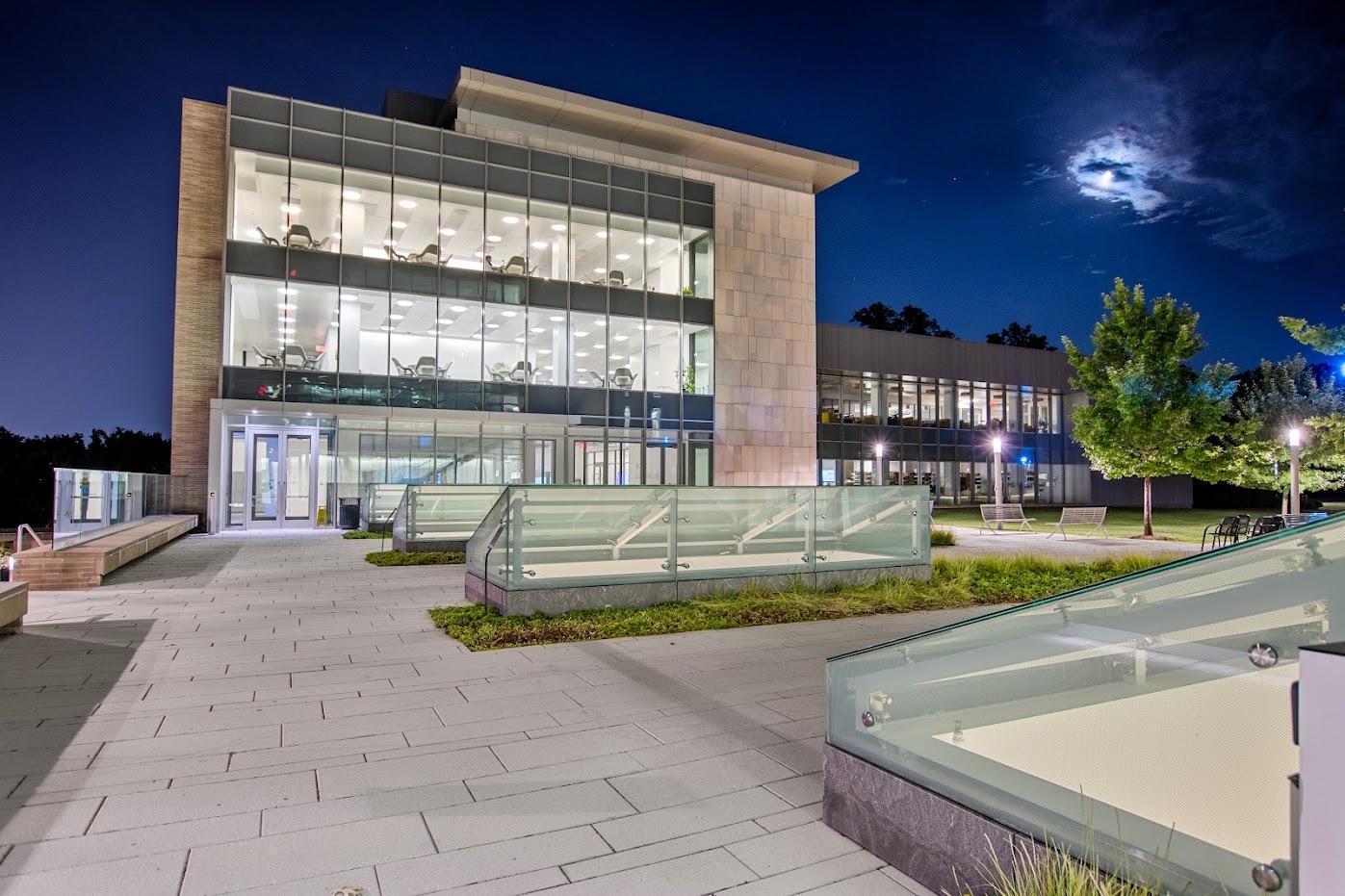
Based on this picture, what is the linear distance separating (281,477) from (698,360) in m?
15.5

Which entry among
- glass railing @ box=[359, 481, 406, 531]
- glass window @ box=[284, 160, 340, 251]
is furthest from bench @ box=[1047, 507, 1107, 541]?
glass window @ box=[284, 160, 340, 251]

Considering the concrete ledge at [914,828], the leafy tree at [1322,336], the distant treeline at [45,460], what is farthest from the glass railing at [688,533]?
the distant treeline at [45,460]

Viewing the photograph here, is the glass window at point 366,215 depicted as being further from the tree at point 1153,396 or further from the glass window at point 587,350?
the tree at point 1153,396

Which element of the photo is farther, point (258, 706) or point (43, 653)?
point (43, 653)

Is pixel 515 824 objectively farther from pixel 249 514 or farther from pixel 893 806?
pixel 249 514

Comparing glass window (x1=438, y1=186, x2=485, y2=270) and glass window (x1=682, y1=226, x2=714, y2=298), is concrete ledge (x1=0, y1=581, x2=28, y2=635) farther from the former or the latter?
glass window (x1=682, y1=226, x2=714, y2=298)

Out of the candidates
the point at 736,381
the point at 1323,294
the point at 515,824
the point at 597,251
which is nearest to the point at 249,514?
the point at 597,251

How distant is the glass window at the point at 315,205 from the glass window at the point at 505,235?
4953 millimetres

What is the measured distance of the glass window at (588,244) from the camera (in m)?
30.0

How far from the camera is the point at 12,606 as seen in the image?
845 cm

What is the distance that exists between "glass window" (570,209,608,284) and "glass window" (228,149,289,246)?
9.69 metres

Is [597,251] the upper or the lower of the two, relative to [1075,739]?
upper

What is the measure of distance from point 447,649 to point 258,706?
7.17ft

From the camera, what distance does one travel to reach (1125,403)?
2642 centimetres
